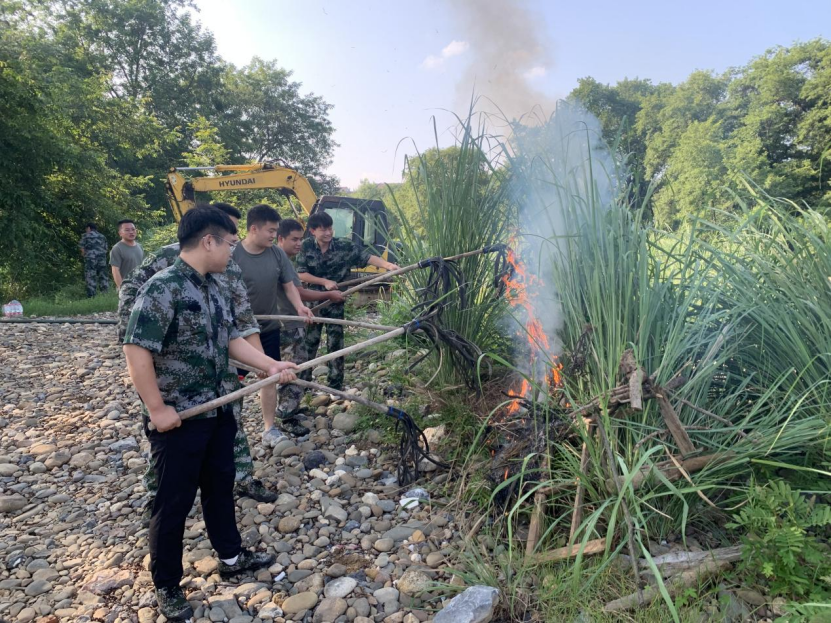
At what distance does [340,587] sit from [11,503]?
239cm

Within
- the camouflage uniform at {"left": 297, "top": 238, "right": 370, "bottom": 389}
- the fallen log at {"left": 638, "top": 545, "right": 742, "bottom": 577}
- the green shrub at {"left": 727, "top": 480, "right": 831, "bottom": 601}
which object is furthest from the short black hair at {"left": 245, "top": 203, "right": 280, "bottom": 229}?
the green shrub at {"left": 727, "top": 480, "right": 831, "bottom": 601}

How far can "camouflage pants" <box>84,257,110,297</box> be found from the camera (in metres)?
12.4

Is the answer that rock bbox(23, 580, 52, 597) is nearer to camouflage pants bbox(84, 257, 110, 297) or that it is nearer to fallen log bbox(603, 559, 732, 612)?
fallen log bbox(603, 559, 732, 612)

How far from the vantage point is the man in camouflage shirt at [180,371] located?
2.12 meters

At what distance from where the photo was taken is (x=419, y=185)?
13.5 feet

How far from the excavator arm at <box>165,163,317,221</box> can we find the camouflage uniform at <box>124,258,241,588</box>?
8376 millimetres

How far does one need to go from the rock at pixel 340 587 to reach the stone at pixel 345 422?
5.61 ft

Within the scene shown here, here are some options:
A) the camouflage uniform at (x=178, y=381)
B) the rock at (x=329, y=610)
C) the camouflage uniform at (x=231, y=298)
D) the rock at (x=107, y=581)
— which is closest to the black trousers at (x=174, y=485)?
the camouflage uniform at (x=178, y=381)

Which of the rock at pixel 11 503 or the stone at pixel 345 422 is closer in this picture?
the rock at pixel 11 503

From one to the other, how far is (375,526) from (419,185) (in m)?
2.64

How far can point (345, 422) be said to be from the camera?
13.5ft

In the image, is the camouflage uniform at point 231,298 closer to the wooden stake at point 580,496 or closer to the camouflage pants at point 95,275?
the wooden stake at point 580,496

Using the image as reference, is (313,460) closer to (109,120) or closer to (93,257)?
(93,257)

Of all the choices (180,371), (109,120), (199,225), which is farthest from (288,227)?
(109,120)
